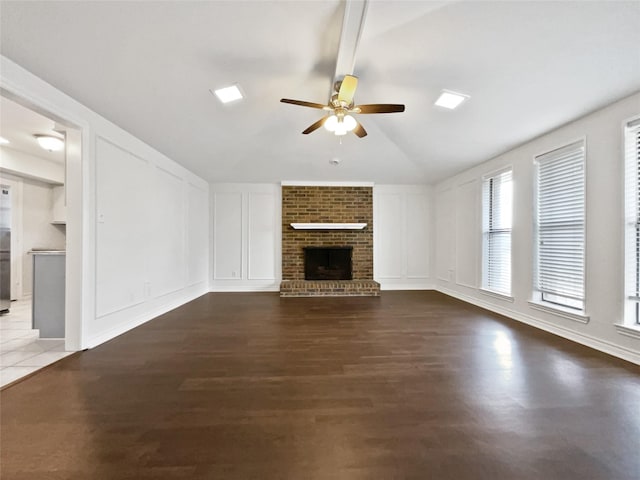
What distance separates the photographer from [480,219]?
4297 mm

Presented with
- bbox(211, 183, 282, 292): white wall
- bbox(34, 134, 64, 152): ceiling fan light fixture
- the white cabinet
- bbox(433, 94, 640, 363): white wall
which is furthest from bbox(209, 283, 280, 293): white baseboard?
bbox(433, 94, 640, 363): white wall

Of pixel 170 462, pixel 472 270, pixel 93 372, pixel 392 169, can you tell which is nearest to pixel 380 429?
pixel 170 462

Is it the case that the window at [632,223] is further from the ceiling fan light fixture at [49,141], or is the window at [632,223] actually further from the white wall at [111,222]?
the ceiling fan light fixture at [49,141]

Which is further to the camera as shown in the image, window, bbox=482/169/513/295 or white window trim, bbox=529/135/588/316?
window, bbox=482/169/513/295

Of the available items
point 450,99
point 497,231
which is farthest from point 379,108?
point 497,231

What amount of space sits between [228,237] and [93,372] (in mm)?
3693

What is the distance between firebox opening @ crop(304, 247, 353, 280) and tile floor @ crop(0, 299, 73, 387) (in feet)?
12.7

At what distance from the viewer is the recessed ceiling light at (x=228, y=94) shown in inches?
110

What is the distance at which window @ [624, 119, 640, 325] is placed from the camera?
2289mm

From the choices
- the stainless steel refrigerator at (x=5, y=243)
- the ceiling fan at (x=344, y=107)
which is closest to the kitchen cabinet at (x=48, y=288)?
the stainless steel refrigerator at (x=5, y=243)

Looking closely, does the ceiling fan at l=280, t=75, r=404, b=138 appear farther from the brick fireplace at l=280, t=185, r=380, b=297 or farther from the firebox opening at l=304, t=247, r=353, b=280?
the firebox opening at l=304, t=247, r=353, b=280

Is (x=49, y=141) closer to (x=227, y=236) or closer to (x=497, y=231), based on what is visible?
(x=227, y=236)

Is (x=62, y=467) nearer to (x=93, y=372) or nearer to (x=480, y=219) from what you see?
(x=93, y=372)

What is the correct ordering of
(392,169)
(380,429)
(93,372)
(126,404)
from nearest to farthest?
1. (380,429)
2. (126,404)
3. (93,372)
4. (392,169)
